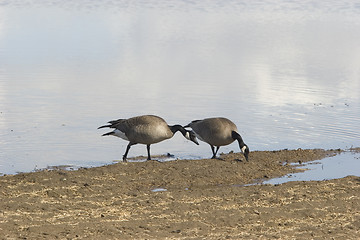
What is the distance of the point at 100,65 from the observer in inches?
1067

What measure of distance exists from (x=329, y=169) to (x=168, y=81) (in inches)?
425

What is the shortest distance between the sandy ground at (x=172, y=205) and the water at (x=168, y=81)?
232 cm

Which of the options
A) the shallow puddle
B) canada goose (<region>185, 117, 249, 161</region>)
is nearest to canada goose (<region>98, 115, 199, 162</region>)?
canada goose (<region>185, 117, 249, 161</region>)

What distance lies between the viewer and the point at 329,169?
14.3 m

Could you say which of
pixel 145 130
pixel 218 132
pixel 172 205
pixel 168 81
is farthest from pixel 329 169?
pixel 168 81

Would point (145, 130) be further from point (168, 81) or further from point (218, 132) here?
point (168, 81)

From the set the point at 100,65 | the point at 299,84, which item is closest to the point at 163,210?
the point at 299,84

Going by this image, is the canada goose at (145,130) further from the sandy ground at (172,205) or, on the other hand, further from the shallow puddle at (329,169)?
the shallow puddle at (329,169)

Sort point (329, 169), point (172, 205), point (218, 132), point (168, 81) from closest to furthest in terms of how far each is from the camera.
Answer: point (172, 205)
point (329, 169)
point (218, 132)
point (168, 81)

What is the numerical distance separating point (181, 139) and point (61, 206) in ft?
24.6

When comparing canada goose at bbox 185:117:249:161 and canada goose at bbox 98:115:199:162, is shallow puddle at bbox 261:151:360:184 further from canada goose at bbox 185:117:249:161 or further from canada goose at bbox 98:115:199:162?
canada goose at bbox 98:115:199:162

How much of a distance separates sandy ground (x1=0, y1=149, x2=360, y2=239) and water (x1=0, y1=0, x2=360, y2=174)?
7.60 ft

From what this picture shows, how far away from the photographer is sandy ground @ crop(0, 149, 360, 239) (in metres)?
9.04

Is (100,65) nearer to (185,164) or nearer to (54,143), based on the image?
(54,143)
